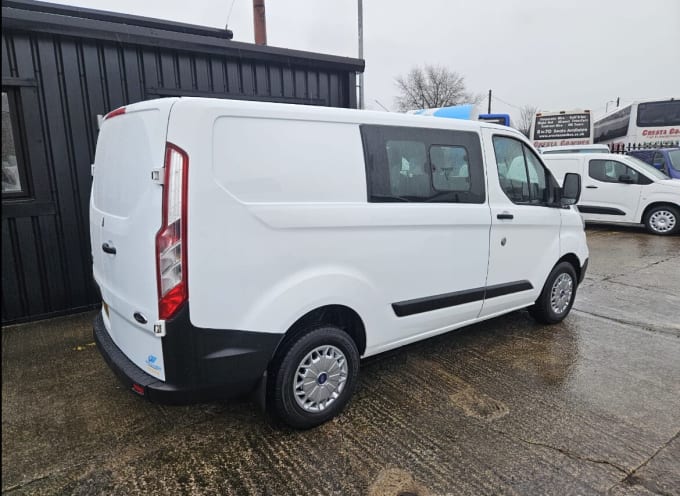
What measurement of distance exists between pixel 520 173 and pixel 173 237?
302 cm

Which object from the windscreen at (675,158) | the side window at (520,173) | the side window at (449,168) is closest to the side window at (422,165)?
the side window at (449,168)

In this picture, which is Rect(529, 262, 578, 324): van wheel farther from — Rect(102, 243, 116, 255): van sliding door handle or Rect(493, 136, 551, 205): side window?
Rect(102, 243, 116, 255): van sliding door handle

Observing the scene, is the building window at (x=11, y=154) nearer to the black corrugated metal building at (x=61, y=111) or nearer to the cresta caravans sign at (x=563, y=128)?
the black corrugated metal building at (x=61, y=111)

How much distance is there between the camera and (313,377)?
2.84 metres

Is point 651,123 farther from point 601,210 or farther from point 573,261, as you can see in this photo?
point 573,261

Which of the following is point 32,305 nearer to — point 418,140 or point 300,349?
point 300,349

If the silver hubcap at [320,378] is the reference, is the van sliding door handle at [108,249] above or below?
above

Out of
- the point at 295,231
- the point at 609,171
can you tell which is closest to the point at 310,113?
the point at 295,231

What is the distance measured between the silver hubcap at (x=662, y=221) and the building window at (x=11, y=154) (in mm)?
11163

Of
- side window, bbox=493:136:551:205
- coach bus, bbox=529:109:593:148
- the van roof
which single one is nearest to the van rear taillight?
the van roof

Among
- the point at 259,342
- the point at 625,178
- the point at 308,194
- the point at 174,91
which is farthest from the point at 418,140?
the point at 625,178

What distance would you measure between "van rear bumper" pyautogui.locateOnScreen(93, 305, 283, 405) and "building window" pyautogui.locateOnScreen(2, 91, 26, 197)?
9.70 ft

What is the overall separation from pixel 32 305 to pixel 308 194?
11.7ft

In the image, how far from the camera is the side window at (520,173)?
3.91m
